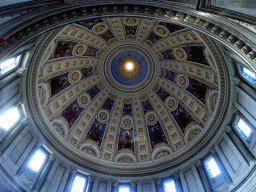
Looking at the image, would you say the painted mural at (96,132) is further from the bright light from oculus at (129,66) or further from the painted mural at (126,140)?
the bright light from oculus at (129,66)

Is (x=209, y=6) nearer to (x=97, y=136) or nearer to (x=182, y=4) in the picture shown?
(x=182, y=4)

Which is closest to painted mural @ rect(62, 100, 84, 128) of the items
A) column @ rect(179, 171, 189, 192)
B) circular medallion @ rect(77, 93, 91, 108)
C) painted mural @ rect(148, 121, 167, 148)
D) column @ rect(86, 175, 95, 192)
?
circular medallion @ rect(77, 93, 91, 108)

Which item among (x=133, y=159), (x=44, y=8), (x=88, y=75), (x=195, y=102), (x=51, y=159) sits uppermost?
(x=88, y=75)

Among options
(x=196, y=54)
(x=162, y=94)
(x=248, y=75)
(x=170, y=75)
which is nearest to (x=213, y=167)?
(x=248, y=75)

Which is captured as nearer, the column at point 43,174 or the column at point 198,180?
the column at point 43,174

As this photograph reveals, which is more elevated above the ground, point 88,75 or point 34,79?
point 88,75

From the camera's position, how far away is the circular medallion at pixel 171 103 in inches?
1013

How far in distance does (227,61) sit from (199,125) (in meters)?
8.58

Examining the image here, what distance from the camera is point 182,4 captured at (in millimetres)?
8727

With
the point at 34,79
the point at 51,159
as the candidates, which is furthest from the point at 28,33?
the point at 51,159

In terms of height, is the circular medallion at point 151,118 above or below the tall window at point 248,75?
above

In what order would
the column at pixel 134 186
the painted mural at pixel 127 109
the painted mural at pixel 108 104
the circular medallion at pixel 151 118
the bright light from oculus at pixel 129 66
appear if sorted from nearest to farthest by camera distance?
1. the column at pixel 134 186
2. the circular medallion at pixel 151 118
3. the painted mural at pixel 108 104
4. the painted mural at pixel 127 109
5. the bright light from oculus at pixel 129 66

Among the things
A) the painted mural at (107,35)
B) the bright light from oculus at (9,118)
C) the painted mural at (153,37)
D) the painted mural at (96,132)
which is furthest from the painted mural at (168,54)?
the bright light from oculus at (9,118)

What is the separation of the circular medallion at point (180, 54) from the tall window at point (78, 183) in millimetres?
16715
